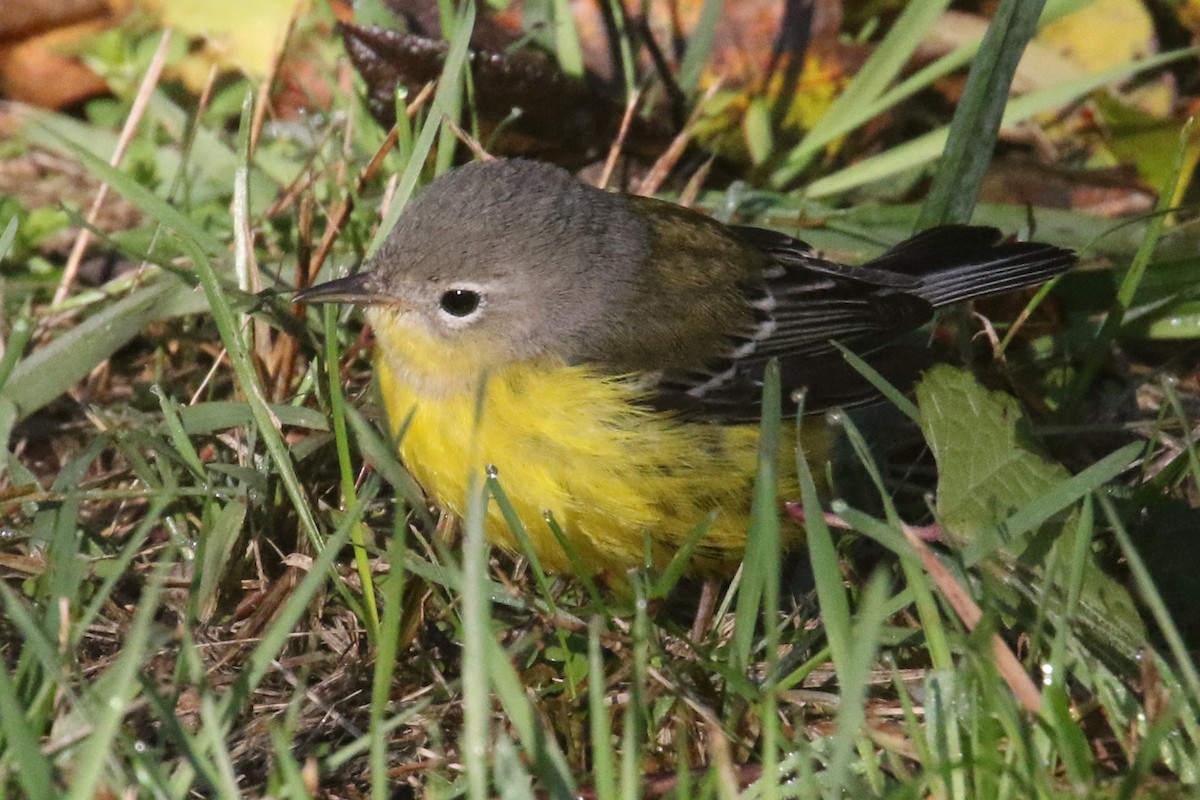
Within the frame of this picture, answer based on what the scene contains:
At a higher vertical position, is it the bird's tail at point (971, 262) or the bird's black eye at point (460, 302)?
the bird's black eye at point (460, 302)

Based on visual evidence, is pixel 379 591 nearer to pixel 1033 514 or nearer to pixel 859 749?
pixel 859 749

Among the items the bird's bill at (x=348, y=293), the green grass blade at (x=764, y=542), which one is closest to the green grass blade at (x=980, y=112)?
the green grass blade at (x=764, y=542)

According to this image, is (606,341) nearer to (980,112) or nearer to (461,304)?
(461,304)

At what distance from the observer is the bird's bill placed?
131 inches

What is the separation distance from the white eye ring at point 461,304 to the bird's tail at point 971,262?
121 centimetres

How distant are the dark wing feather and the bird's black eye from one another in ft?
1.69

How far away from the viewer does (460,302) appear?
3.43 m

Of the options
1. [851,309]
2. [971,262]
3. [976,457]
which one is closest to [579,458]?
[976,457]

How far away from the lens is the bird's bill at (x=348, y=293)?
131 inches

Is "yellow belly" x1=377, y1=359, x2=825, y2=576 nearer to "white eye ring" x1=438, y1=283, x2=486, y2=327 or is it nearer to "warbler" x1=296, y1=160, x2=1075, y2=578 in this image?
"warbler" x1=296, y1=160, x2=1075, y2=578

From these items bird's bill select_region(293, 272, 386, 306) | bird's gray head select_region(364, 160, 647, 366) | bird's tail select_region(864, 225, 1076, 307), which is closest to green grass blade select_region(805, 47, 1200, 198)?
bird's tail select_region(864, 225, 1076, 307)

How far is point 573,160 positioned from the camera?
472 centimetres

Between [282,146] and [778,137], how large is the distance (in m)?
1.69

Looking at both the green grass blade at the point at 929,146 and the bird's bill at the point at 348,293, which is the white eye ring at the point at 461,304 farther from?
the green grass blade at the point at 929,146
